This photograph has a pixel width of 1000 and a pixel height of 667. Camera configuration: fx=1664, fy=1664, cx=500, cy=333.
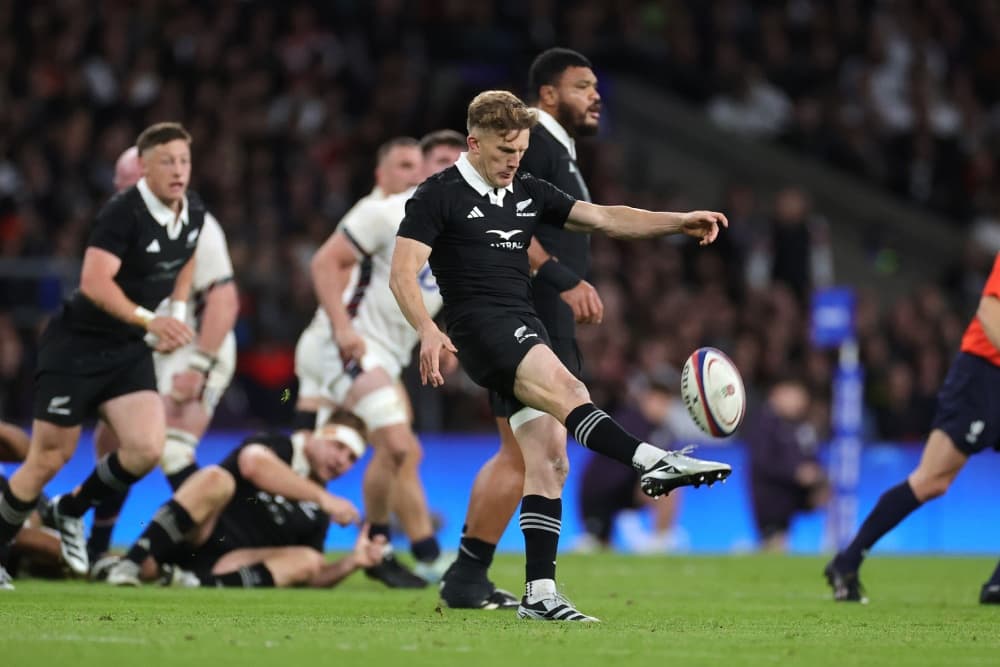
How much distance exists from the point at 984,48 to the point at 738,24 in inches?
150

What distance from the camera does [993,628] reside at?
7.59 metres

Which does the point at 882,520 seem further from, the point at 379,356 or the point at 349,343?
the point at 379,356

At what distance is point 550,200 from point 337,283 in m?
2.97

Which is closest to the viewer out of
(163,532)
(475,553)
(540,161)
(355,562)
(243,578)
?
(475,553)

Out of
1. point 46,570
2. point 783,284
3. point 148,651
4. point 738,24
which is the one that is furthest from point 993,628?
point 738,24

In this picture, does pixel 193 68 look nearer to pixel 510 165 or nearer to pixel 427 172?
pixel 427 172

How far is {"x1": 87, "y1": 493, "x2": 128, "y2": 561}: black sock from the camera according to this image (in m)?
10.4

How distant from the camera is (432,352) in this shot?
23.5 ft

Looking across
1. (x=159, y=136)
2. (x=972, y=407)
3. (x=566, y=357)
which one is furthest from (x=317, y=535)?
(x=972, y=407)

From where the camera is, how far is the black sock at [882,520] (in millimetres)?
9289

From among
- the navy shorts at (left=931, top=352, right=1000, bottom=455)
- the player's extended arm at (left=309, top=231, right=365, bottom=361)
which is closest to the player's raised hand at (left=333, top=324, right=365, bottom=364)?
the player's extended arm at (left=309, top=231, right=365, bottom=361)

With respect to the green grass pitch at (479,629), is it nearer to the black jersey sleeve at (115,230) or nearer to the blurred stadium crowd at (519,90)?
the black jersey sleeve at (115,230)

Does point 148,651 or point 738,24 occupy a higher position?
point 738,24

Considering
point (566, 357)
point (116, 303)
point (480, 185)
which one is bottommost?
point (566, 357)
